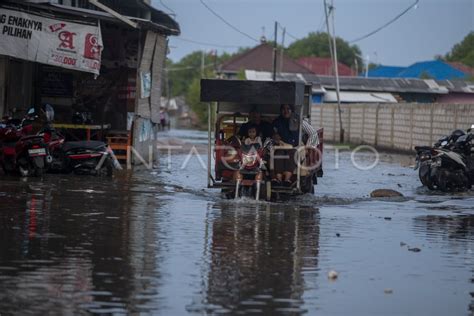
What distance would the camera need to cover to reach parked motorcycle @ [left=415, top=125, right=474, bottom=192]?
64.1 ft

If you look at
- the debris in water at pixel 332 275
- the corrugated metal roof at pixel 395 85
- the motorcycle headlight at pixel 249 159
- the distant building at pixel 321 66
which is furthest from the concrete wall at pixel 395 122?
the distant building at pixel 321 66

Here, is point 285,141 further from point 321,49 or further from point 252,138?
point 321,49

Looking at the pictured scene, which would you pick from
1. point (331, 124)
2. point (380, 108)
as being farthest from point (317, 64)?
point (380, 108)

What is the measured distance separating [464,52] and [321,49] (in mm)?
21312

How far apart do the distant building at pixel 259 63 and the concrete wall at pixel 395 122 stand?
41.6 metres

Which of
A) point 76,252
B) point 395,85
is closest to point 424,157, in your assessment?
point 76,252

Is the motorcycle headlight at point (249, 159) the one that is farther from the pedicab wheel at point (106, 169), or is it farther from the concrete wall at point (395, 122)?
the concrete wall at point (395, 122)

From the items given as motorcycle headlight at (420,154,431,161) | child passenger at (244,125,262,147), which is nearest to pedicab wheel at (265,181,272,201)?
child passenger at (244,125,262,147)

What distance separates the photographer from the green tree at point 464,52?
4317 inches

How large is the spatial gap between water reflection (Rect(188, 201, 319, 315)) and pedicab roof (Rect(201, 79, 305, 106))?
1.82 m

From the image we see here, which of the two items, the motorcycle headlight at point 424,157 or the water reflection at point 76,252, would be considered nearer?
the water reflection at point 76,252

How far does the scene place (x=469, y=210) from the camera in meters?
16.0

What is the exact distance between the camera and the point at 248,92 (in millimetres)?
15945

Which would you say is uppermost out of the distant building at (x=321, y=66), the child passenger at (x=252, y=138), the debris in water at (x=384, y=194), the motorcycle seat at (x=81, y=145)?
the distant building at (x=321, y=66)
